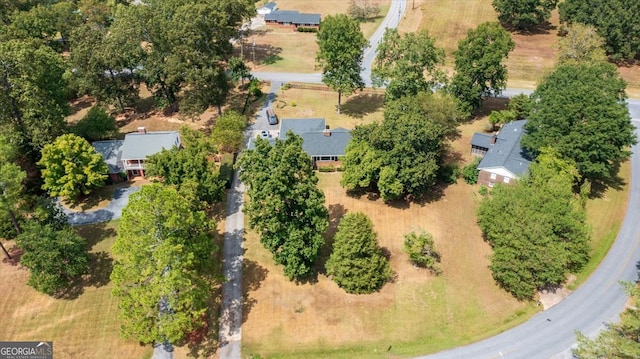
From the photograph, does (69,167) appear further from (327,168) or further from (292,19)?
(292,19)

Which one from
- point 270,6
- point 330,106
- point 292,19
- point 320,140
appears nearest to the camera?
point 320,140

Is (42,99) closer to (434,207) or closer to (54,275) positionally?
(54,275)

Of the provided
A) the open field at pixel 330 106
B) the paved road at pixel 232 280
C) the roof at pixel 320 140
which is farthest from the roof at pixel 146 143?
the open field at pixel 330 106

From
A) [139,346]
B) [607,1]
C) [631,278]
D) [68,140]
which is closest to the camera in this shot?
[139,346]

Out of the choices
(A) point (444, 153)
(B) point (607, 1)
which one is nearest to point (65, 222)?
(A) point (444, 153)

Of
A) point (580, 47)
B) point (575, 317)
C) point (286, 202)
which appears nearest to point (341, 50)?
point (286, 202)

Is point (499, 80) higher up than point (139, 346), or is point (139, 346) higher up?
point (499, 80)
